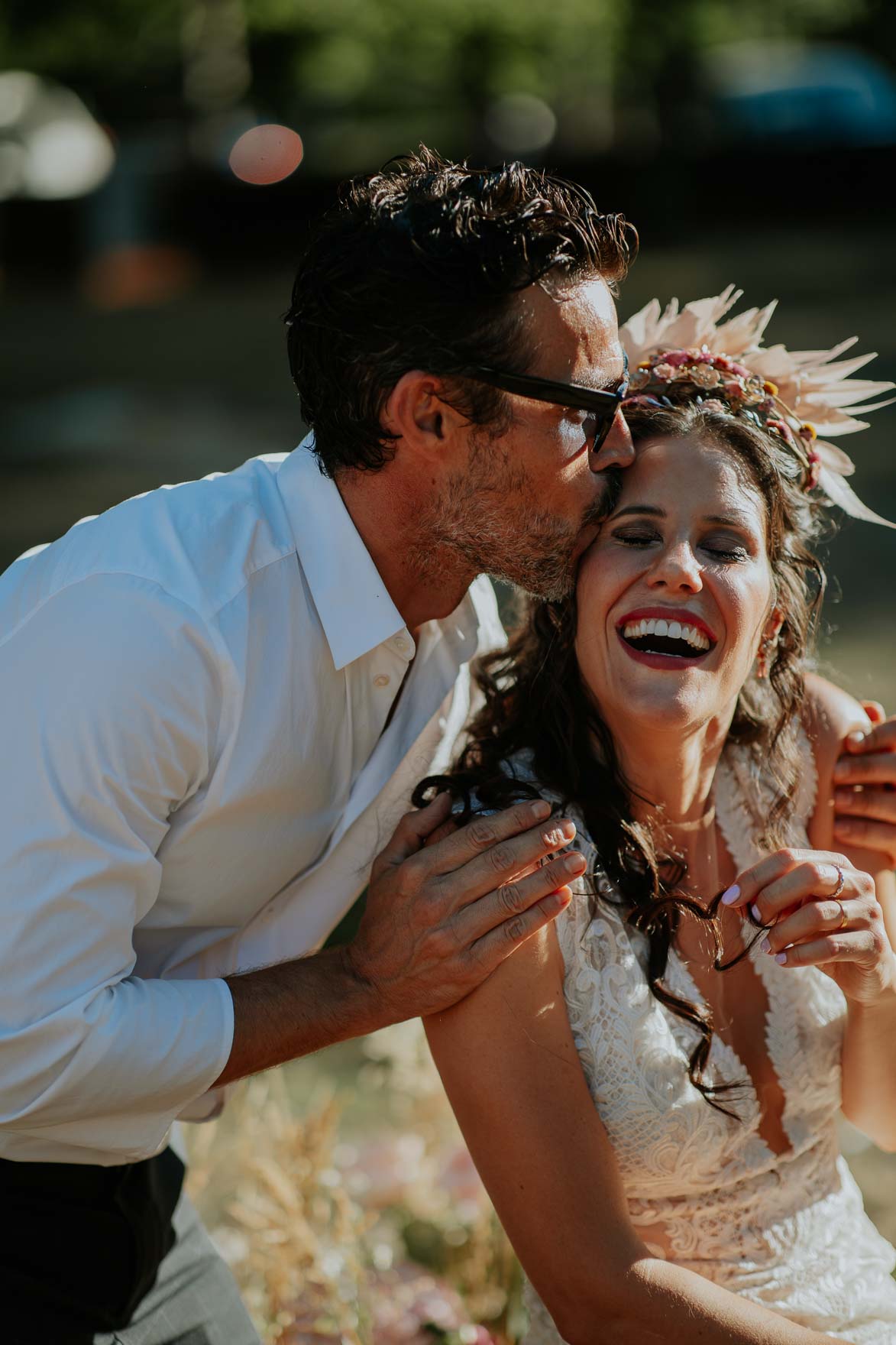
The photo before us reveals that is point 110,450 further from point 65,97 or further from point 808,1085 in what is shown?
point 65,97

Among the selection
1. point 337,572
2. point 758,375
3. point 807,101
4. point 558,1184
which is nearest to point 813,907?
point 558,1184

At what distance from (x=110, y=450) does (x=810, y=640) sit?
34.1 ft

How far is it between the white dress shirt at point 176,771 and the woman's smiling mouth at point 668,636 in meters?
0.46

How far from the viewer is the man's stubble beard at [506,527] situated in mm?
2986

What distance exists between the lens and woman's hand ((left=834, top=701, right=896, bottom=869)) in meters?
3.29

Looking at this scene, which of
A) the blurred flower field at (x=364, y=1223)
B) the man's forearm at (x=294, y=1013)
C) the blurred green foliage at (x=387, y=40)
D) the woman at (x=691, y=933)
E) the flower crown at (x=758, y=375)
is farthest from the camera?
the blurred green foliage at (x=387, y=40)

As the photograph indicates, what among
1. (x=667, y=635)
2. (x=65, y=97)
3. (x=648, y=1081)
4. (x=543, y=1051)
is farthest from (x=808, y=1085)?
(x=65, y=97)

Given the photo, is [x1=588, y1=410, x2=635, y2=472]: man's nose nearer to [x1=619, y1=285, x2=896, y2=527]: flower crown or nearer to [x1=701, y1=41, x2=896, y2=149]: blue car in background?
[x1=619, y1=285, x2=896, y2=527]: flower crown

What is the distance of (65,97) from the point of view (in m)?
25.0

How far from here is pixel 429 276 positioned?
9.44 feet

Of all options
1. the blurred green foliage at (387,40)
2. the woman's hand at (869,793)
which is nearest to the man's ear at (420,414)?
the woman's hand at (869,793)

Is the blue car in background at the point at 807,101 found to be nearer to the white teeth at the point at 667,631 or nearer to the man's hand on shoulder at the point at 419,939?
the white teeth at the point at 667,631

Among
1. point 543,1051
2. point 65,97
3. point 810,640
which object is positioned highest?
point 65,97

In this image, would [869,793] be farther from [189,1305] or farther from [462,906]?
[189,1305]
